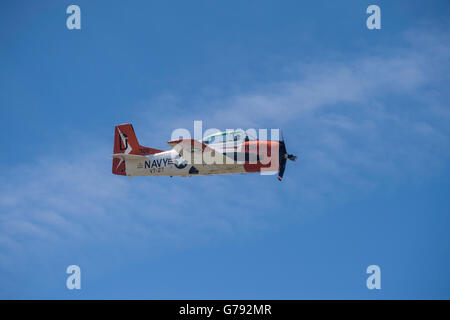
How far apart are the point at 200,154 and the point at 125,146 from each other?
7.76 m

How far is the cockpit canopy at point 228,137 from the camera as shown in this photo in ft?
171

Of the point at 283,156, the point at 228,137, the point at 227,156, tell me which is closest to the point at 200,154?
the point at 227,156

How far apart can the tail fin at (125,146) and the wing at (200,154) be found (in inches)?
161

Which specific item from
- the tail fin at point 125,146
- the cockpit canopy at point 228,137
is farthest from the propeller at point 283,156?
the tail fin at point 125,146

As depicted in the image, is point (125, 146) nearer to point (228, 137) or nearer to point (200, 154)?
point (200, 154)

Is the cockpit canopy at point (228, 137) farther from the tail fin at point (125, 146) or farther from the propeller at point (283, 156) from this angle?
the tail fin at point (125, 146)

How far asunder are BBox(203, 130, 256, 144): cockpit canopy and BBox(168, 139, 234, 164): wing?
3.23 ft

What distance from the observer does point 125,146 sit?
56.3 meters

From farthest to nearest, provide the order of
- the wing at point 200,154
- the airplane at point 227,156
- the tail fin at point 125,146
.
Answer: the tail fin at point 125,146, the airplane at point 227,156, the wing at point 200,154

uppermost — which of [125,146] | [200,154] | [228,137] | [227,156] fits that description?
[125,146]

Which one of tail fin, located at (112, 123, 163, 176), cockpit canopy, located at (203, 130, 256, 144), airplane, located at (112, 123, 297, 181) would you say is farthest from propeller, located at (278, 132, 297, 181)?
tail fin, located at (112, 123, 163, 176)

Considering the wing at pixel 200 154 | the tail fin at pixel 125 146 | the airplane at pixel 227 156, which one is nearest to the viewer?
the wing at pixel 200 154
